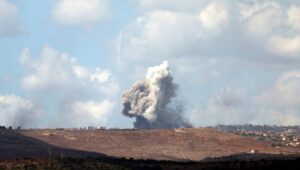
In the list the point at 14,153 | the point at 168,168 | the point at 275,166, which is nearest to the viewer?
the point at 275,166

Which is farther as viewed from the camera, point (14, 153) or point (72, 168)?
point (14, 153)

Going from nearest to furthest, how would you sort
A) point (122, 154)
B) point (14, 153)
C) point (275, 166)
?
point (275, 166)
point (14, 153)
point (122, 154)

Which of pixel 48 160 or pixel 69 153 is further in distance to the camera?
pixel 69 153

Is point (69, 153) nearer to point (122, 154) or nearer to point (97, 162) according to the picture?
point (122, 154)

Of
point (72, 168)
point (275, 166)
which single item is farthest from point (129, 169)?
point (275, 166)

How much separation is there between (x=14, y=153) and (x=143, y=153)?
45.2 metres

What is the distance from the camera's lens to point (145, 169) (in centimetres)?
10131

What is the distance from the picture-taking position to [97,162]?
103 meters

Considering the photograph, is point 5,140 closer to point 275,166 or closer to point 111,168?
point 111,168

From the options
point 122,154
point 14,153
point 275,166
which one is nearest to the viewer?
point 275,166

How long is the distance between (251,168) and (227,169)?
3.81 metres

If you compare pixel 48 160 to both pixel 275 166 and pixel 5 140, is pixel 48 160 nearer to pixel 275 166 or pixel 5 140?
pixel 275 166

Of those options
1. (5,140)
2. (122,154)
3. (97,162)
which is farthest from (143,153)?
(97,162)

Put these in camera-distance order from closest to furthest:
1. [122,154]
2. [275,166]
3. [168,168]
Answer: [275,166], [168,168], [122,154]
